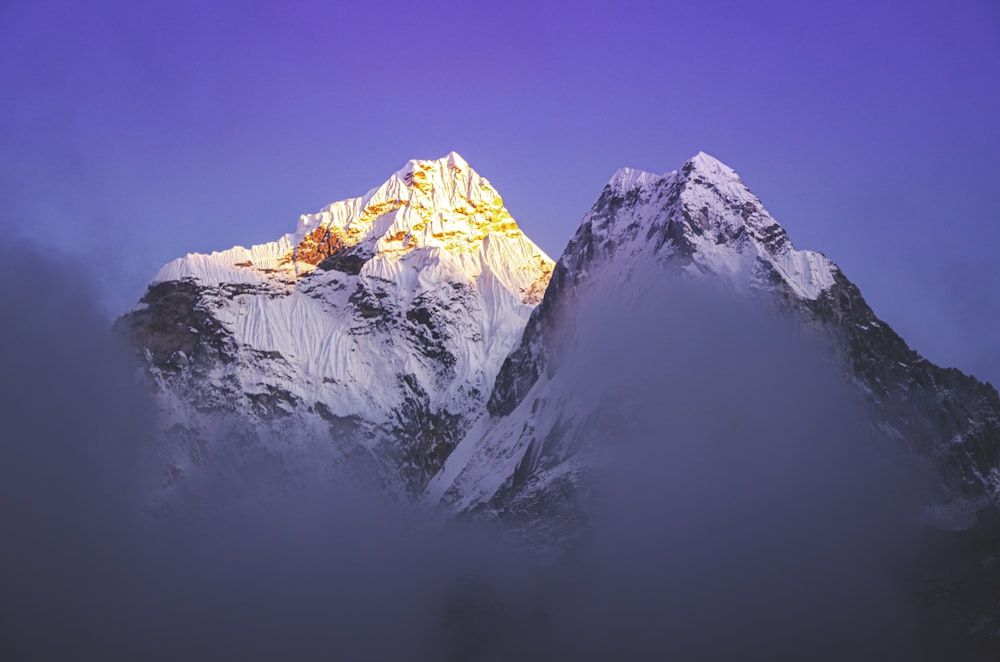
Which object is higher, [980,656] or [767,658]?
[980,656]

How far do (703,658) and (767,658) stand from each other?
810cm

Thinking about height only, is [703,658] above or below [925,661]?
below

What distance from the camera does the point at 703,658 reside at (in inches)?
7864

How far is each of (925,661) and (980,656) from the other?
6.85m

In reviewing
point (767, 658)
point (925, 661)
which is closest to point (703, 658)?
point (767, 658)

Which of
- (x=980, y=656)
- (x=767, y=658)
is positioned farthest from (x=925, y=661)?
(x=767, y=658)

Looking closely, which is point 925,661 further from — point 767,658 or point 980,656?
point 767,658

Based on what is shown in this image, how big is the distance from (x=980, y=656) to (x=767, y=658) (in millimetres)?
26824

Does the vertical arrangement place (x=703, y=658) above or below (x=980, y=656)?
below

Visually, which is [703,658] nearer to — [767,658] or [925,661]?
[767,658]

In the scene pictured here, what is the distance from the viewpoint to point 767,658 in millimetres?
199750

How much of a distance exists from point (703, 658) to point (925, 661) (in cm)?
2815

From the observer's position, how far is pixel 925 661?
200 meters
